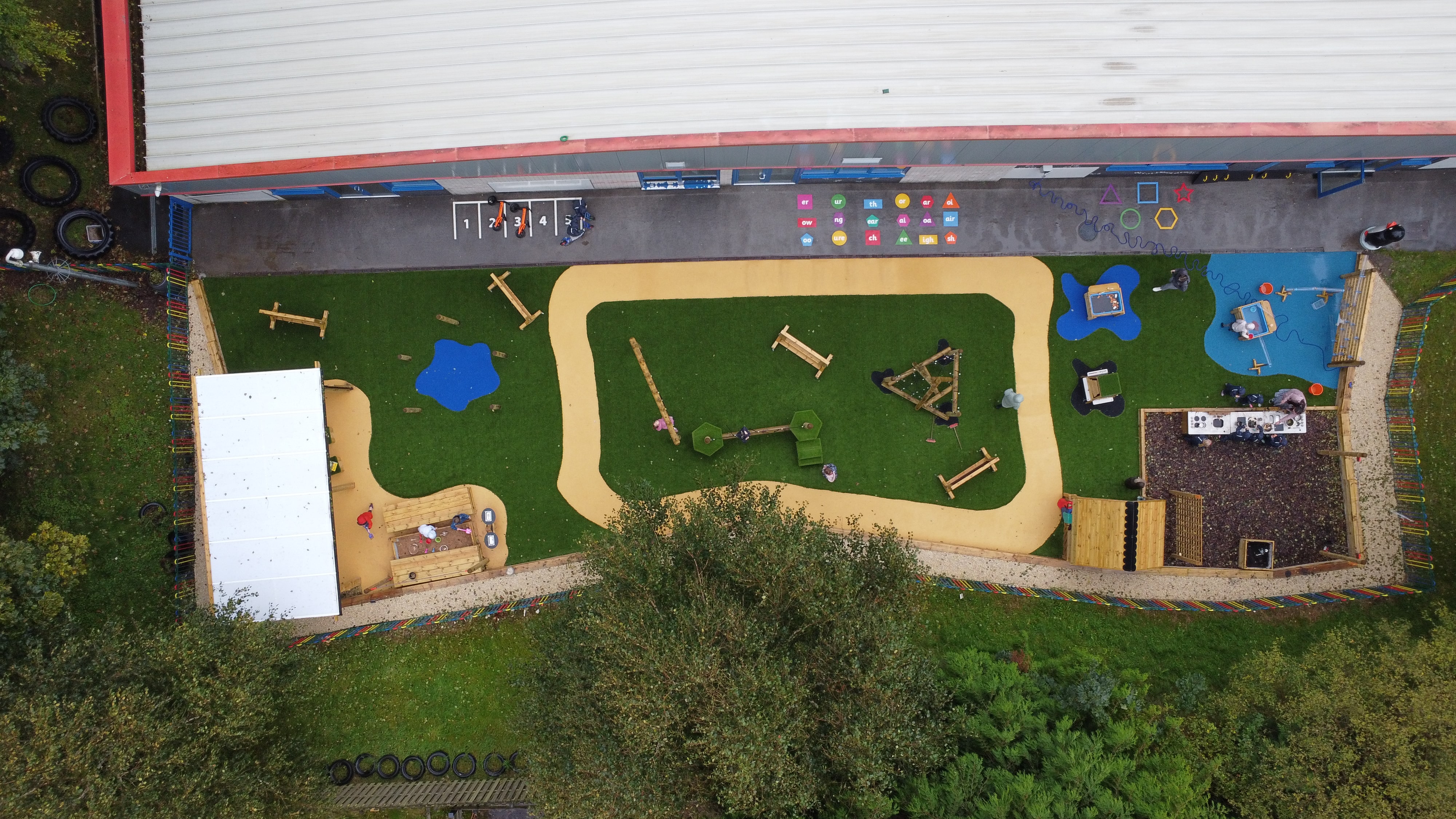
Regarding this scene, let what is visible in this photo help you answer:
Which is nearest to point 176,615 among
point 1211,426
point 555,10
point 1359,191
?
point 555,10

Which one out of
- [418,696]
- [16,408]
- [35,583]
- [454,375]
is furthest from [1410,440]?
A: [16,408]

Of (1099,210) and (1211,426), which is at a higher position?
(1099,210)

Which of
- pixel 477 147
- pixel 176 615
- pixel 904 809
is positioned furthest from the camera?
pixel 176 615

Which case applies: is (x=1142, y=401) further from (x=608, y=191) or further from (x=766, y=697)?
(x=608, y=191)

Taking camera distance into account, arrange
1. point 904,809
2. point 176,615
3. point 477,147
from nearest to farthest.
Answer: point 904,809
point 477,147
point 176,615

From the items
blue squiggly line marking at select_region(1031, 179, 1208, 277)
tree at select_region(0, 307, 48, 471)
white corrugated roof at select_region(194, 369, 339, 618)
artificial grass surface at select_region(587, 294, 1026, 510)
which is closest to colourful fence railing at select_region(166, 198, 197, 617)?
white corrugated roof at select_region(194, 369, 339, 618)

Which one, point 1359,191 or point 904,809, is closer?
point 904,809

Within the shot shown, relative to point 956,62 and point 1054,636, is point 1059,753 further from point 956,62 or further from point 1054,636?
point 956,62
